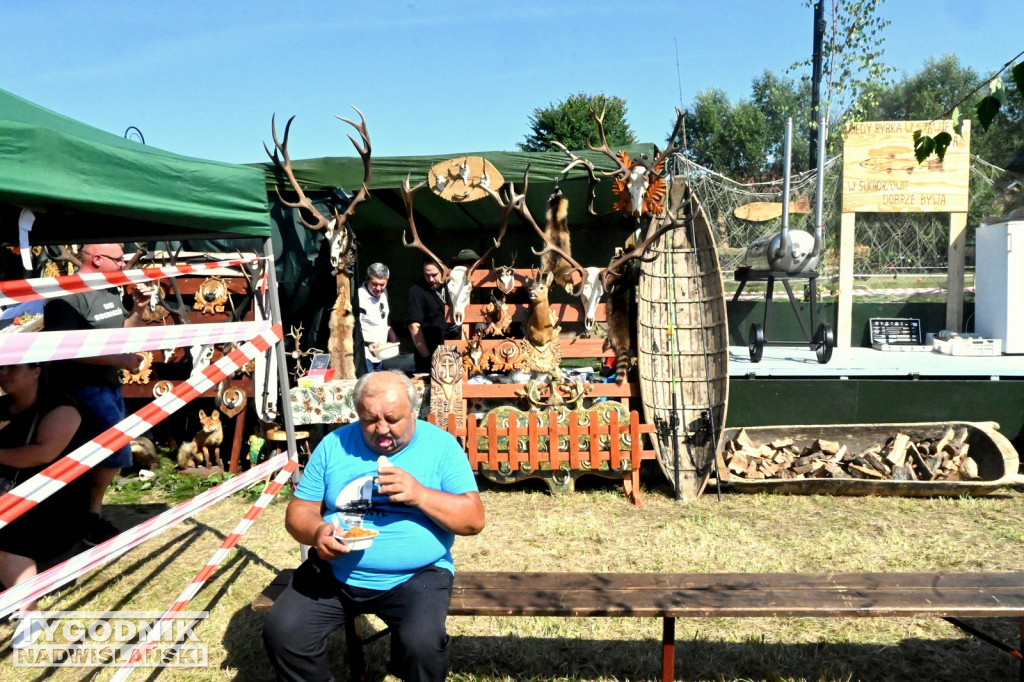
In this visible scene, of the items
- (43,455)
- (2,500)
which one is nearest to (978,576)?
(2,500)

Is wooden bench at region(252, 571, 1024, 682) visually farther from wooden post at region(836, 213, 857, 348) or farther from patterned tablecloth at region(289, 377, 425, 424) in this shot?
wooden post at region(836, 213, 857, 348)

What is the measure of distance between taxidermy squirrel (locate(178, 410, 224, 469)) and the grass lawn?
15.0 inches

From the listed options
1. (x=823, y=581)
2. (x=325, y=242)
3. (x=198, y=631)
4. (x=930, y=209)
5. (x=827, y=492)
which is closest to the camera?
(x=823, y=581)

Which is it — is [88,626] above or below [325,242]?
below

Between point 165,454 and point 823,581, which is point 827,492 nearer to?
point 823,581

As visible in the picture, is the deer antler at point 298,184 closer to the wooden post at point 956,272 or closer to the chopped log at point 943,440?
the chopped log at point 943,440

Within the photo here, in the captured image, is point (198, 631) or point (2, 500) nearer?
point (2, 500)

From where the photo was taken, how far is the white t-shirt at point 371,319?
6.93 meters

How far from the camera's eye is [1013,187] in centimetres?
1023

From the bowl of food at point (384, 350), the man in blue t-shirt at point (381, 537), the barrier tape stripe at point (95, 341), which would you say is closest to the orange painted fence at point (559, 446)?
the bowl of food at point (384, 350)

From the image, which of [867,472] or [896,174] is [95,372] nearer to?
[867,472]

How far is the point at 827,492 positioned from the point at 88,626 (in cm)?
498

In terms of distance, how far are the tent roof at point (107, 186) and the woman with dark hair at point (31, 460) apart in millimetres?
849

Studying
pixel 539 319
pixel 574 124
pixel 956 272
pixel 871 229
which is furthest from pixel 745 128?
pixel 539 319
